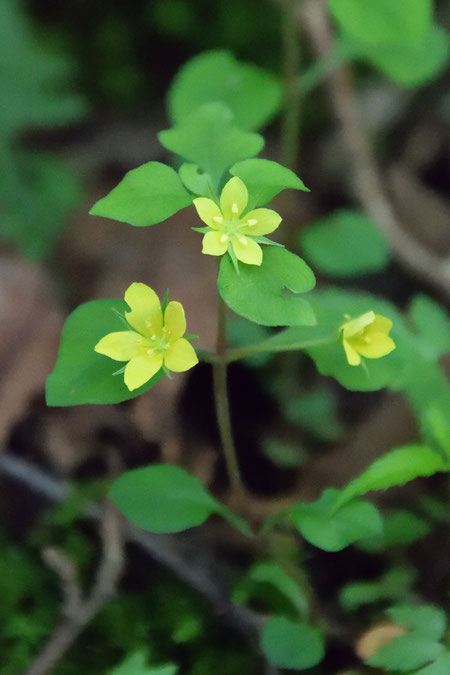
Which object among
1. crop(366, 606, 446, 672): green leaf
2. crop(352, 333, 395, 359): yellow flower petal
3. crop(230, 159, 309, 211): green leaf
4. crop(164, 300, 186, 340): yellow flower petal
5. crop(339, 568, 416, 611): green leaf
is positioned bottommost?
crop(366, 606, 446, 672): green leaf

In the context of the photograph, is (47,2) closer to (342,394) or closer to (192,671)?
(342,394)

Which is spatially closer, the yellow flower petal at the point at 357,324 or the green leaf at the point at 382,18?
the yellow flower petal at the point at 357,324

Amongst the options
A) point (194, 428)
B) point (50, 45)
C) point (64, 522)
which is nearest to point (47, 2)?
point (50, 45)

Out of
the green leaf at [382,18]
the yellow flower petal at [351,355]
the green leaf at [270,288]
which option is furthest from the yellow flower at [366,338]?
the green leaf at [382,18]

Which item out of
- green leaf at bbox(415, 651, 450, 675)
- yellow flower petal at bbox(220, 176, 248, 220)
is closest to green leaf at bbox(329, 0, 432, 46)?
yellow flower petal at bbox(220, 176, 248, 220)

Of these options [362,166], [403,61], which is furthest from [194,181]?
[362,166]

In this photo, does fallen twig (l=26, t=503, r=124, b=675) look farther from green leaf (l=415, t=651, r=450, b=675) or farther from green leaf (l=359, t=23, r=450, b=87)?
green leaf (l=359, t=23, r=450, b=87)

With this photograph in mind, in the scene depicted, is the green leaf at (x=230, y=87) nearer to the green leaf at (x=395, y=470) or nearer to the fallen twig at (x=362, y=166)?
the fallen twig at (x=362, y=166)
